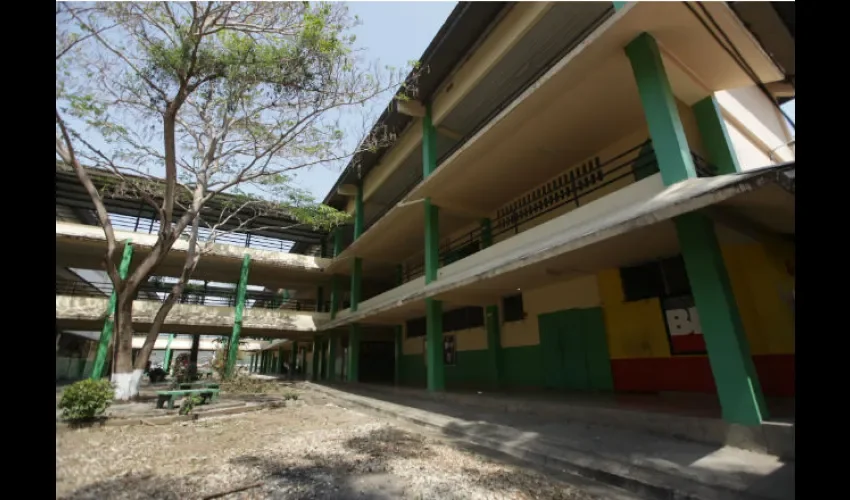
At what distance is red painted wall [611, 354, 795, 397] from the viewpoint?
21.6 feet

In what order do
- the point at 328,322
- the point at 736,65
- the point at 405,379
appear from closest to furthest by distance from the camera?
the point at 736,65 → the point at 405,379 → the point at 328,322

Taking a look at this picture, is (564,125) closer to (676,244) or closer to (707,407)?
(676,244)

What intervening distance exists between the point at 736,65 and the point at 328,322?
19.5 m

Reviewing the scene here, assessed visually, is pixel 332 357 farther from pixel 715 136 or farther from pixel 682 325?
pixel 715 136

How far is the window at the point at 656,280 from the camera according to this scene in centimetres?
804

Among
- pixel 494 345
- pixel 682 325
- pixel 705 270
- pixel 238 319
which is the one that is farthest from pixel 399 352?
pixel 705 270

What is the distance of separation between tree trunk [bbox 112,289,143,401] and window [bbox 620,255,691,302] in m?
13.8

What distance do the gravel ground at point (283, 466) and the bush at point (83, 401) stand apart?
1.21 feet

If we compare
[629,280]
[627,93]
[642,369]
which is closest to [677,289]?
[629,280]

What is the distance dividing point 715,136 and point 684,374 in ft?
16.8

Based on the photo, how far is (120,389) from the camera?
435 inches

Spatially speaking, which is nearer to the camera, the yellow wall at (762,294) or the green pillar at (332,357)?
the yellow wall at (762,294)

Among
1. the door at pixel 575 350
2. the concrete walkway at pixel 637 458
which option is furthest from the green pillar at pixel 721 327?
the door at pixel 575 350

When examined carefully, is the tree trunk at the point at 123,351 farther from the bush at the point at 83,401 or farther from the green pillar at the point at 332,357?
Answer: the green pillar at the point at 332,357
